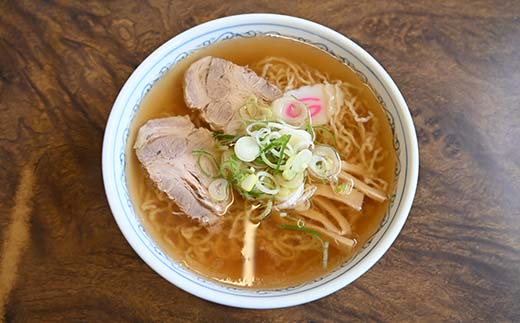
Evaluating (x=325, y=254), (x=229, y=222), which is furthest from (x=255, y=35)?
(x=325, y=254)

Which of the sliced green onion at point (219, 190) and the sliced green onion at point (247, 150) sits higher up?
the sliced green onion at point (247, 150)

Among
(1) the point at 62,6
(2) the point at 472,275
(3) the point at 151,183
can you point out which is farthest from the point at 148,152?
(2) the point at 472,275

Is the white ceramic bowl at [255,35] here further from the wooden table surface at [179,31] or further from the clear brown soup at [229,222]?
the wooden table surface at [179,31]

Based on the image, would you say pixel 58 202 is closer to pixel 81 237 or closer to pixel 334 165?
pixel 81 237

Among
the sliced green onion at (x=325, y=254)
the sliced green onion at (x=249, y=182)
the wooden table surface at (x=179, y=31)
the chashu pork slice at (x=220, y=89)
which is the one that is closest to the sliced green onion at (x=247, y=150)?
Answer: the sliced green onion at (x=249, y=182)

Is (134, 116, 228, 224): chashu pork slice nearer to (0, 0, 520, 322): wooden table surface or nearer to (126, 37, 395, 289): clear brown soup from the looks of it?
(126, 37, 395, 289): clear brown soup

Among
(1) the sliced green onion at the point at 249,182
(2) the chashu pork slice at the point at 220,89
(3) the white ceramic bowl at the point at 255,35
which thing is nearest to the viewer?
(3) the white ceramic bowl at the point at 255,35
